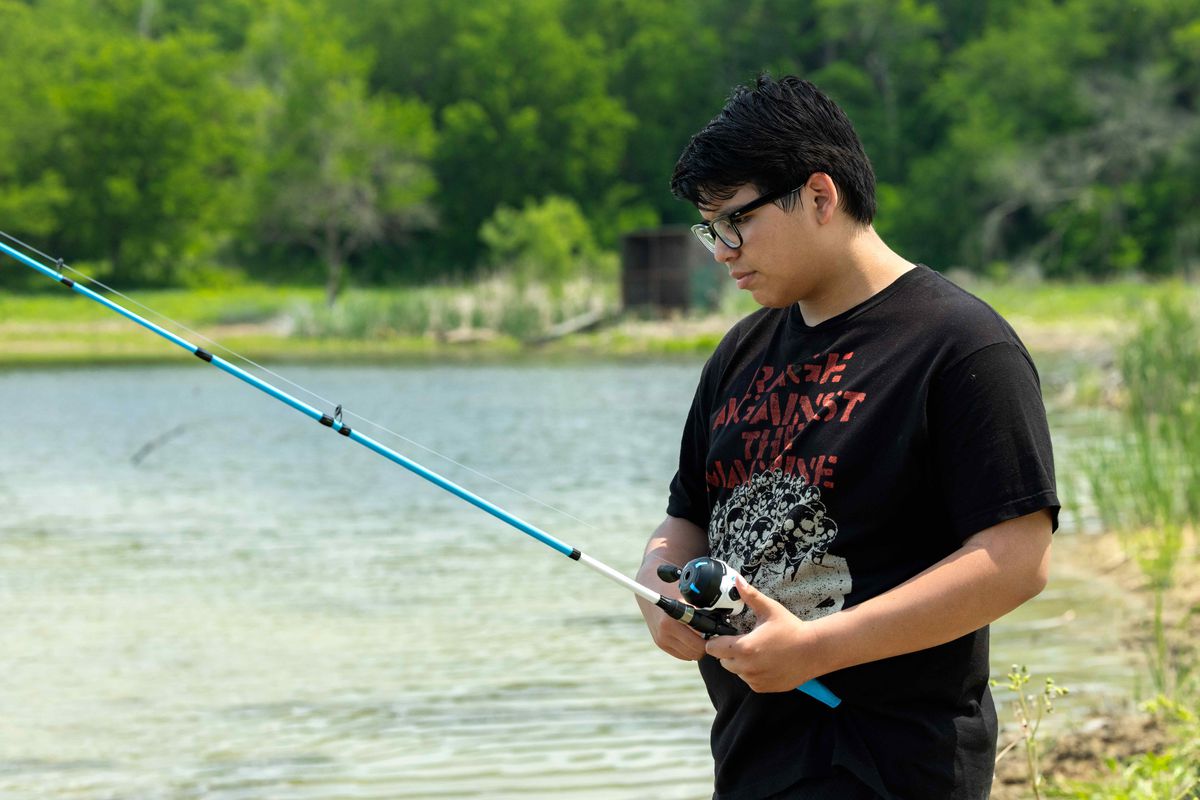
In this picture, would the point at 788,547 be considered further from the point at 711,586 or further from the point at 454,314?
the point at 454,314

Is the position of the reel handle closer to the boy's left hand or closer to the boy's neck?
the boy's left hand

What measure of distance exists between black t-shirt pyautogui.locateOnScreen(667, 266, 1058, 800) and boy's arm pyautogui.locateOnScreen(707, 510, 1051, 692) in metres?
0.04

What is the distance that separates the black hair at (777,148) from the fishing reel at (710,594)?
1.47 feet

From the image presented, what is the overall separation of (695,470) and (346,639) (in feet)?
16.6

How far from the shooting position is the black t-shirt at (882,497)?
196 cm

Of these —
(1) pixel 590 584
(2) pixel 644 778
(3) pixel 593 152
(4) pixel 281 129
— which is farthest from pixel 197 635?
(3) pixel 593 152

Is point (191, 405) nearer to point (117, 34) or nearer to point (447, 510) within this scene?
point (447, 510)

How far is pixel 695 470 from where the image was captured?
2.36m

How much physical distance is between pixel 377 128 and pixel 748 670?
5749 centimetres

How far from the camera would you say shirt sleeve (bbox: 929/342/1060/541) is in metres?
1.94

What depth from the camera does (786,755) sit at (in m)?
2.10

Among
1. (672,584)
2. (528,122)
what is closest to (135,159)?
(528,122)

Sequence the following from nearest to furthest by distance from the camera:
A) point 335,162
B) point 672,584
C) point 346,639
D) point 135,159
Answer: point 672,584
point 346,639
point 335,162
point 135,159

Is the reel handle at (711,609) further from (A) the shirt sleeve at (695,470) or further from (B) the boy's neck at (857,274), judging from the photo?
(B) the boy's neck at (857,274)
